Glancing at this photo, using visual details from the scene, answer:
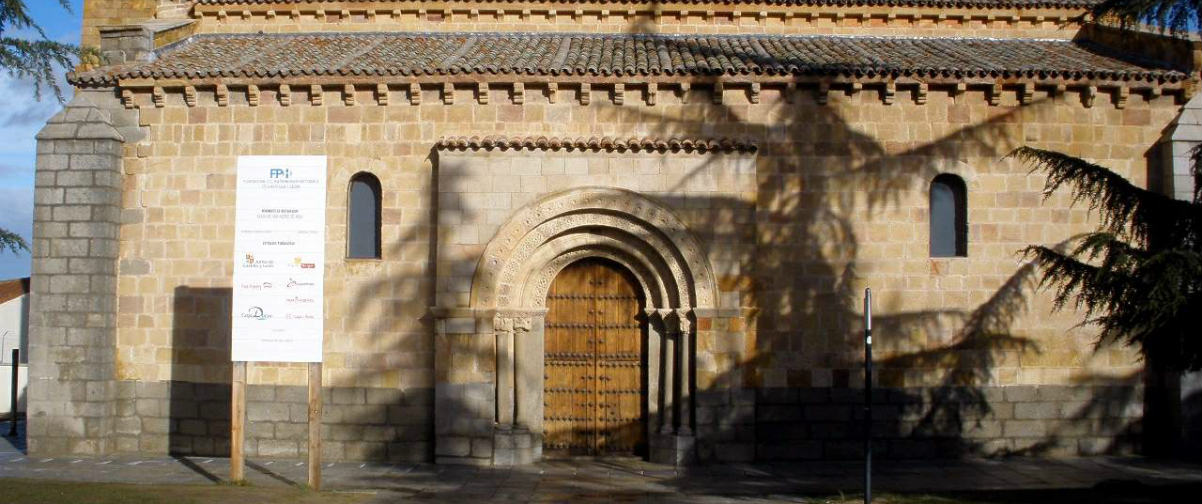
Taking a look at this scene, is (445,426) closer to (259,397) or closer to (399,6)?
(259,397)

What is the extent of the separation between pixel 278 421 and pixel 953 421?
9303mm

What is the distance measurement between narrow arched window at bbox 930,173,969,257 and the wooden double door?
433 cm

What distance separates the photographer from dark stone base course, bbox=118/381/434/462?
45.5ft

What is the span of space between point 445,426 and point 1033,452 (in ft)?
26.5

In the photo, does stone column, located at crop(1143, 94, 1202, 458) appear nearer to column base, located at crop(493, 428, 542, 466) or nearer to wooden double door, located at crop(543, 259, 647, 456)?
wooden double door, located at crop(543, 259, 647, 456)

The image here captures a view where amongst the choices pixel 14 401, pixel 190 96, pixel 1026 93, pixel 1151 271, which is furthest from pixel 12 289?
pixel 1151 271

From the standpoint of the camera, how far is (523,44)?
16016mm

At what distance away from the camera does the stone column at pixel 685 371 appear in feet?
44.1

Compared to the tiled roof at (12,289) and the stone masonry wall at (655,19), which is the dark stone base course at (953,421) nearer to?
the stone masonry wall at (655,19)

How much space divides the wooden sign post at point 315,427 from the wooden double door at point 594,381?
3455 millimetres

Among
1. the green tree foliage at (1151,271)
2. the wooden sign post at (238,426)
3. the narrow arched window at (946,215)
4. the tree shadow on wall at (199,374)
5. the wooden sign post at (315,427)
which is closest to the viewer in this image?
the green tree foliage at (1151,271)

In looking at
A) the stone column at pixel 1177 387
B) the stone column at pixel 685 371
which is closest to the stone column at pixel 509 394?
the stone column at pixel 685 371

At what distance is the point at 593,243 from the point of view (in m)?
13.7

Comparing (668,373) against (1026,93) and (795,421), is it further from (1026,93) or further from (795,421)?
(1026,93)
